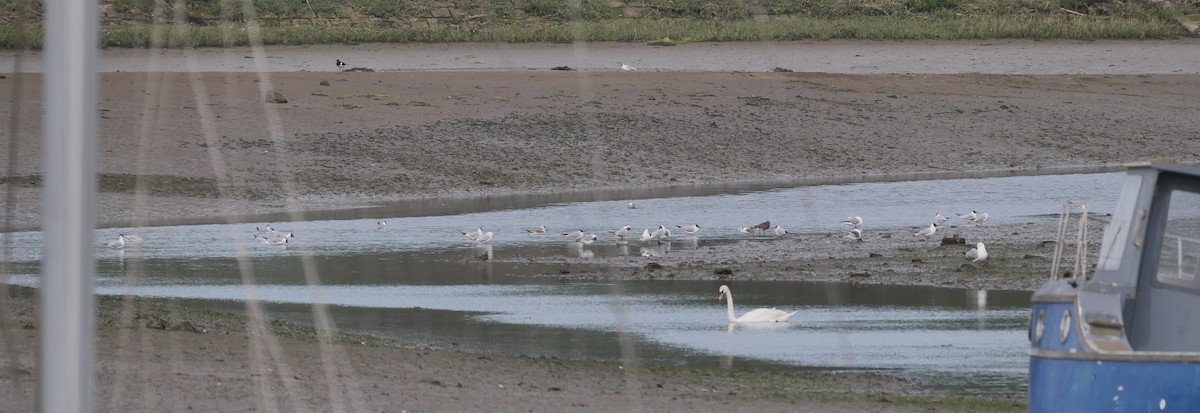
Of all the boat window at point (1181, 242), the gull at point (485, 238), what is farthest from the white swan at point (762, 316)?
the gull at point (485, 238)

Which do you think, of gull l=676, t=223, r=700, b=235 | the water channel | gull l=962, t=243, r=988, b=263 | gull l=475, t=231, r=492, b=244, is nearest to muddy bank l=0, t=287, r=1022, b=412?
the water channel

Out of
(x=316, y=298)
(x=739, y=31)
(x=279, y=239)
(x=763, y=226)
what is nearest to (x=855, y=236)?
(x=763, y=226)

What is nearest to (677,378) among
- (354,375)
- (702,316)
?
(354,375)

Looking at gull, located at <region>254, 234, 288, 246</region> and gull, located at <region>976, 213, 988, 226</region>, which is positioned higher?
gull, located at <region>976, 213, 988, 226</region>

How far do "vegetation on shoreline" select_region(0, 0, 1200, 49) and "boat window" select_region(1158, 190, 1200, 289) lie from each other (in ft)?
81.8

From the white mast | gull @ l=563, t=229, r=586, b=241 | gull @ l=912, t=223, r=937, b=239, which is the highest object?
the white mast

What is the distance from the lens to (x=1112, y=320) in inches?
257

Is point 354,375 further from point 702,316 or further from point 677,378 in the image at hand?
point 702,316

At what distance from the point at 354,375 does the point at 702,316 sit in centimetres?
373

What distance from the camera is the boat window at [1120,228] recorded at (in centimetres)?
714

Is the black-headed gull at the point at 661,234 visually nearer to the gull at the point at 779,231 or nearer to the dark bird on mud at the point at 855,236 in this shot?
the gull at the point at 779,231

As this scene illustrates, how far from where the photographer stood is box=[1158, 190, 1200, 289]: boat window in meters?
7.16

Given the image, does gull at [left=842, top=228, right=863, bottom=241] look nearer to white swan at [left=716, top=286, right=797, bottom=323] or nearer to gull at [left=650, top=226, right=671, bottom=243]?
gull at [left=650, top=226, right=671, bottom=243]

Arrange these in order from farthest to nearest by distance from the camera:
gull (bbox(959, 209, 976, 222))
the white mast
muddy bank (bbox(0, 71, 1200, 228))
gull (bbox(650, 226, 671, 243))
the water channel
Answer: muddy bank (bbox(0, 71, 1200, 228))
gull (bbox(959, 209, 976, 222))
gull (bbox(650, 226, 671, 243))
the water channel
the white mast
